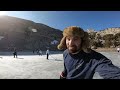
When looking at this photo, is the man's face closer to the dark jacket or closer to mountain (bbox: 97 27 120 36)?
the dark jacket

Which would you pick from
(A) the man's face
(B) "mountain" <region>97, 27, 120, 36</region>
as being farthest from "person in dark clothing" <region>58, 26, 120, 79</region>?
(B) "mountain" <region>97, 27, 120, 36</region>

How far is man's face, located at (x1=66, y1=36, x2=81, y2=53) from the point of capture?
5.65ft

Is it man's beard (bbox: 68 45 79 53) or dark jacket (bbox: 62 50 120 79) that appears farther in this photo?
man's beard (bbox: 68 45 79 53)

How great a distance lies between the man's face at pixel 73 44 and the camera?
172 centimetres

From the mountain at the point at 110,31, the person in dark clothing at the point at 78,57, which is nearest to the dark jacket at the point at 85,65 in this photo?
the person in dark clothing at the point at 78,57

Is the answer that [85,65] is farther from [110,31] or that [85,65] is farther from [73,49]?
[110,31]

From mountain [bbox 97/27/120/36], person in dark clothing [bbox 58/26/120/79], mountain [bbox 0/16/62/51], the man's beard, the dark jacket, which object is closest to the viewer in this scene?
the dark jacket

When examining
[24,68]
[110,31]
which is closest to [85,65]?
[110,31]

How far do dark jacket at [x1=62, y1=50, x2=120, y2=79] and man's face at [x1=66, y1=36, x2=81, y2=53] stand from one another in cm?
4

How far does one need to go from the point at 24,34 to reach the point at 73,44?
0.88 m

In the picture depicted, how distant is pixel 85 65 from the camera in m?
1.63

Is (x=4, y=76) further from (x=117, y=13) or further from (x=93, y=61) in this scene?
(x=117, y=13)
